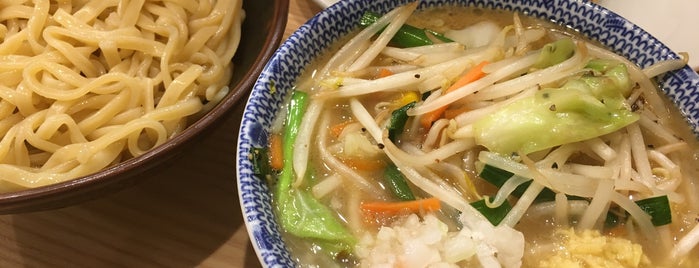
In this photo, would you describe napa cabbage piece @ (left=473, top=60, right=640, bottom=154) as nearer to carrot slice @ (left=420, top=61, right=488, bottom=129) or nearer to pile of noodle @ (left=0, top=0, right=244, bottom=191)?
carrot slice @ (left=420, top=61, right=488, bottom=129)

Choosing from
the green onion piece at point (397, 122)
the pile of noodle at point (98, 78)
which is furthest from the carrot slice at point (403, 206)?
the pile of noodle at point (98, 78)

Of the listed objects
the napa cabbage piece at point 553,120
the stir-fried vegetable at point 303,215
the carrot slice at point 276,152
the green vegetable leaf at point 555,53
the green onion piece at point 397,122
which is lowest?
the stir-fried vegetable at point 303,215

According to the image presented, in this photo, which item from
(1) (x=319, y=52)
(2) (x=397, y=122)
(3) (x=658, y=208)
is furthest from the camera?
(1) (x=319, y=52)

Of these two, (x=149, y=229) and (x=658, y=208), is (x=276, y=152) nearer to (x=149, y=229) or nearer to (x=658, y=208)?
(x=149, y=229)

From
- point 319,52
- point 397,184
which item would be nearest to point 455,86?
point 397,184

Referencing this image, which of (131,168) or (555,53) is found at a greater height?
(555,53)

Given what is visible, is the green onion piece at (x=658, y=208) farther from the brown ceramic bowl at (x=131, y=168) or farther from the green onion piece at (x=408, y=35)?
the brown ceramic bowl at (x=131, y=168)
